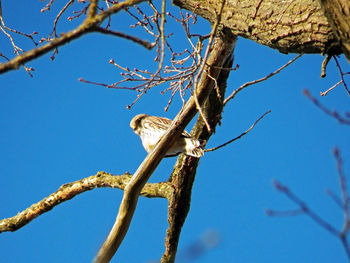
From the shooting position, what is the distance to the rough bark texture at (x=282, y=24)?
2545 millimetres

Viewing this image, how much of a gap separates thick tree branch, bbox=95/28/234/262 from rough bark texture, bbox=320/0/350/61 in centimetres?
109

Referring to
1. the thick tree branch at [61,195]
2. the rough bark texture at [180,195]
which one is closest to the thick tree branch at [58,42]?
the rough bark texture at [180,195]

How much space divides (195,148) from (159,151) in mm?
813

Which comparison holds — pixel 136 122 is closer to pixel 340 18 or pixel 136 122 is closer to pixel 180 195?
pixel 180 195

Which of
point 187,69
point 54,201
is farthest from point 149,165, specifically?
point 54,201

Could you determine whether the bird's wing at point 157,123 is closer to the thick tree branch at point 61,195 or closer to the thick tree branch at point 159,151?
the thick tree branch at point 61,195

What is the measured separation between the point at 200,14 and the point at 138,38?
1.74 meters

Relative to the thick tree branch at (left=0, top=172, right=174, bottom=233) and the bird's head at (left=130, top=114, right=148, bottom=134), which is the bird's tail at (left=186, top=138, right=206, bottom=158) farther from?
the bird's head at (left=130, top=114, right=148, bottom=134)

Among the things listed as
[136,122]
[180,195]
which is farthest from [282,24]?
[136,122]

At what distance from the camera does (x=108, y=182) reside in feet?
15.1

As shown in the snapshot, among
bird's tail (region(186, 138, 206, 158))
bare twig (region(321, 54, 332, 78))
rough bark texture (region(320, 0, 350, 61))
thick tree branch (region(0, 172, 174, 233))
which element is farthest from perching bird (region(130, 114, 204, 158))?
rough bark texture (region(320, 0, 350, 61))

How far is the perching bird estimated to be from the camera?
4.23 metres

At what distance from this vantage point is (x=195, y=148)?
423cm

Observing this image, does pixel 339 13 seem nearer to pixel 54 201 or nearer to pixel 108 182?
pixel 108 182
